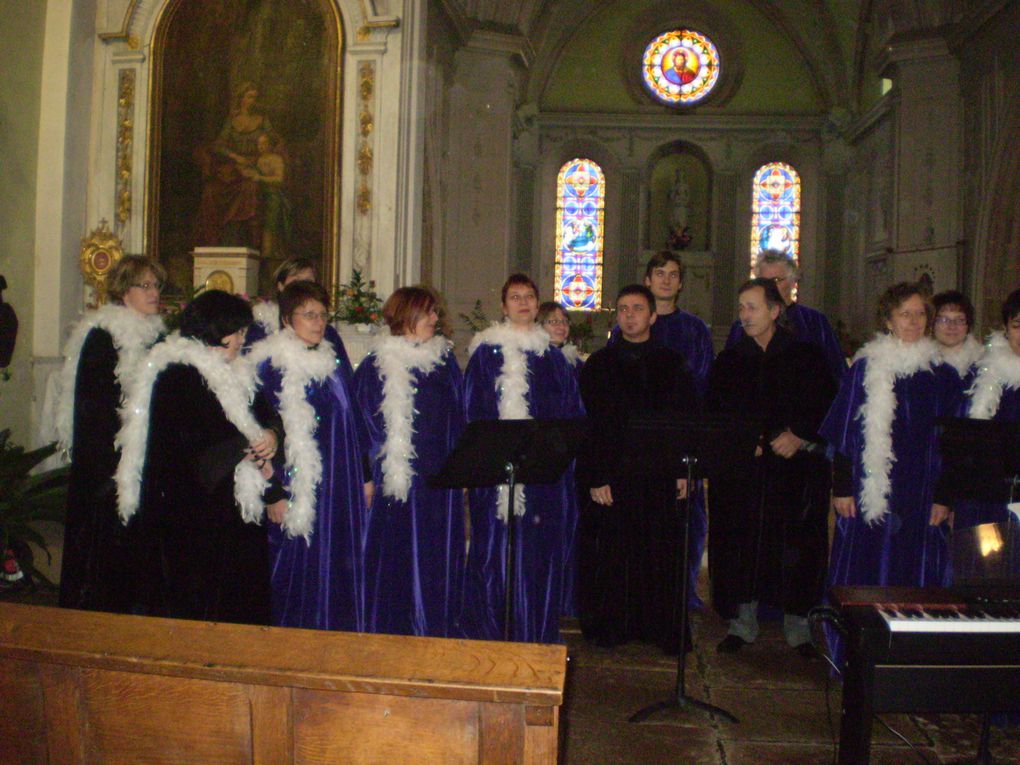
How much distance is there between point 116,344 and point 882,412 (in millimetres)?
3435

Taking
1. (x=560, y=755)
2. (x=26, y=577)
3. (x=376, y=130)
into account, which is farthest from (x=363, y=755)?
(x=376, y=130)

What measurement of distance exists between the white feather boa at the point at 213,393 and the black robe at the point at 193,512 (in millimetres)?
31

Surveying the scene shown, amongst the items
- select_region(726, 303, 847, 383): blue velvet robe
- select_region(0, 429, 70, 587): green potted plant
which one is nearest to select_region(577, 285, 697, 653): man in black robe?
select_region(726, 303, 847, 383): blue velvet robe

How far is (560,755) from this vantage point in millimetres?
3250

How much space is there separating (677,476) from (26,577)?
391 centimetres

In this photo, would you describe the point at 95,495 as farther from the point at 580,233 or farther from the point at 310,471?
the point at 580,233

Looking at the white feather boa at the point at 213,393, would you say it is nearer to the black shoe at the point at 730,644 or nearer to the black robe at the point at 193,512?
the black robe at the point at 193,512

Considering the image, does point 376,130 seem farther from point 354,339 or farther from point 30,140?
point 30,140

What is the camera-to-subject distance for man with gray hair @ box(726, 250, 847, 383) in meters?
4.82

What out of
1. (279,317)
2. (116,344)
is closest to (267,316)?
(279,317)

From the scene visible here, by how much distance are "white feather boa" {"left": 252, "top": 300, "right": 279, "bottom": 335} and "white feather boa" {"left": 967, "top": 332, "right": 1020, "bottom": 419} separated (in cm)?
332

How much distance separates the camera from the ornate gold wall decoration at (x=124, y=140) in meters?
9.58

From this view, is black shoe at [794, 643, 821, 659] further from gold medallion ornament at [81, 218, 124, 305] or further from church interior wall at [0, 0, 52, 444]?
gold medallion ornament at [81, 218, 124, 305]

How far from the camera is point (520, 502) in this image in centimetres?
421
